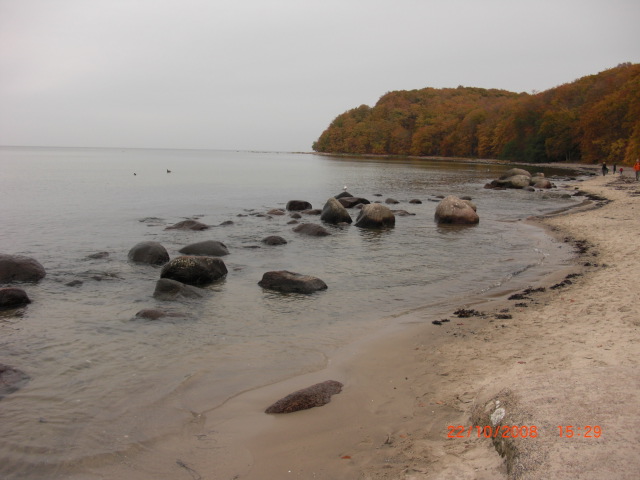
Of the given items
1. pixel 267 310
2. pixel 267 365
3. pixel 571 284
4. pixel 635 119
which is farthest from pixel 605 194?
pixel 635 119

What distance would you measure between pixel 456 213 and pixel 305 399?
18664 mm

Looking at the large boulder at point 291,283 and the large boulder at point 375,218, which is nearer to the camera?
the large boulder at point 291,283

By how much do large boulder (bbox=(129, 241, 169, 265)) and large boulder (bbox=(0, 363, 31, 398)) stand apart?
23.9 ft

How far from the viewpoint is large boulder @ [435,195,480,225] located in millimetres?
22656

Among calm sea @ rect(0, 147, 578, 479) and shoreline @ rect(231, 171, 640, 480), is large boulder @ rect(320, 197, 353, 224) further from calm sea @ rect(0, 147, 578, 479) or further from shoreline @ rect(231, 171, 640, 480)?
shoreline @ rect(231, 171, 640, 480)

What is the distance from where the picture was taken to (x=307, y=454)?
4.71 meters

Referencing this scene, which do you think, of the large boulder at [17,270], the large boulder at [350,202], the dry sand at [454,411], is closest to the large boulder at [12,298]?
the large boulder at [17,270]

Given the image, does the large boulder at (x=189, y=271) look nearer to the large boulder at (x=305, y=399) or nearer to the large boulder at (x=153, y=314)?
the large boulder at (x=153, y=314)

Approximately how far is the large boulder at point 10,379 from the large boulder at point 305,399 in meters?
3.63

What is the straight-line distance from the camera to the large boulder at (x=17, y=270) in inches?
467

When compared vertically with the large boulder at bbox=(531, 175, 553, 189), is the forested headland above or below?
above
